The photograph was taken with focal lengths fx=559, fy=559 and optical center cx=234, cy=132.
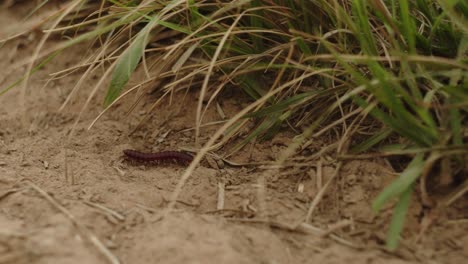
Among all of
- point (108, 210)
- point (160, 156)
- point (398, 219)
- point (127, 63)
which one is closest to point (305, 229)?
point (398, 219)

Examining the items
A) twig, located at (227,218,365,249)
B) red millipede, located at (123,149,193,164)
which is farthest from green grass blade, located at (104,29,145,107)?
twig, located at (227,218,365,249)

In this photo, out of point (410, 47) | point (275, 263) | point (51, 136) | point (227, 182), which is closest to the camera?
point (275, 263)

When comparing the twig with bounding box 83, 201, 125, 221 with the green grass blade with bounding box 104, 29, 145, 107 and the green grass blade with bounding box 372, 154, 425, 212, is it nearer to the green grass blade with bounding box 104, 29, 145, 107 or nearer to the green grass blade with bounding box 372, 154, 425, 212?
the green grass blade with bounding box 104, 29, 145, 107

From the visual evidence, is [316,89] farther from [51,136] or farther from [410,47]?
[51,136]

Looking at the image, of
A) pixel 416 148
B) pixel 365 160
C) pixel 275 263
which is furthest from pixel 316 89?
pixel 275 263

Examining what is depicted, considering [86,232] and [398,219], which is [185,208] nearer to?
[86,232]

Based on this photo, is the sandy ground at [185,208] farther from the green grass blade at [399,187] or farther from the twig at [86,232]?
the green grass blade at [399,187]

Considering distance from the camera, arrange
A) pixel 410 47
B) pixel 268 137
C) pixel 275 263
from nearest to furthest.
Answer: pixel 275 263, pixel 410 47, pixel 268 137
